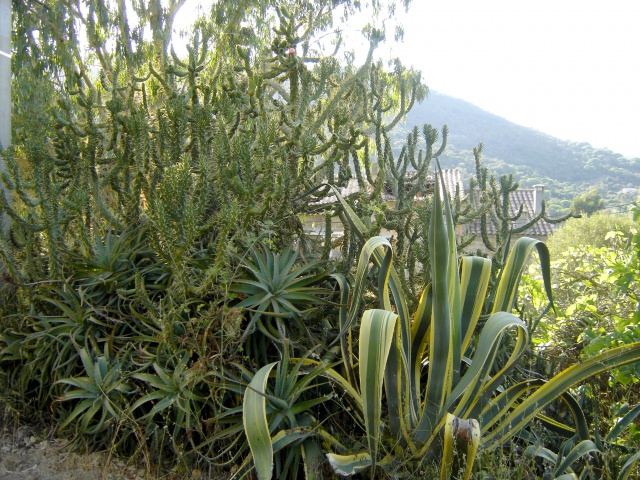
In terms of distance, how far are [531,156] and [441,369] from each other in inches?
1838

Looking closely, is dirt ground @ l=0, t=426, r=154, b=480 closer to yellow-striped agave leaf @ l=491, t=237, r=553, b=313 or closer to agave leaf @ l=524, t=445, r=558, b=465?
agave leaf @ l=524, t=445, r=558, b=465

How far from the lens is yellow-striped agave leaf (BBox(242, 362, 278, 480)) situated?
2064 mm

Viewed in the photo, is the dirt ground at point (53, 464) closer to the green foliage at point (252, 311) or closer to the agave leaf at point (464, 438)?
the green foliage at point (252, 311)

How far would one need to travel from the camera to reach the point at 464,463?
2.10 m

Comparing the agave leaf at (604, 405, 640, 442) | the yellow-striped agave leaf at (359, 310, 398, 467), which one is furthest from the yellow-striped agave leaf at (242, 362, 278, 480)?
the agave leaf at (604, 405, 640, 442)

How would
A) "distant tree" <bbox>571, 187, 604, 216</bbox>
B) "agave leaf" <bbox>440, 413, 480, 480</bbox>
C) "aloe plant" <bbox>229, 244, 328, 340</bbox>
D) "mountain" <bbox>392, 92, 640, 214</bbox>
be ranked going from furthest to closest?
"mountain" <bbox>392, 92, 640, 214</bbox> → "distant tree" <bbox>571, 187, 604, 216</bbox> → "aloe plant" <bbox>229, 244, 328, 340</bbox> → "agave leaf" <bbox>440, 413, 480, 480</bbox>

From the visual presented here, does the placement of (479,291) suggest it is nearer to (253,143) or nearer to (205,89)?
(253,143)

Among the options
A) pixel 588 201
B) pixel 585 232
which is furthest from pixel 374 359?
pixel 588 201

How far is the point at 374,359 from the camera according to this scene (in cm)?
213

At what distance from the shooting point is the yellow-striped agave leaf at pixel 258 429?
2064mm

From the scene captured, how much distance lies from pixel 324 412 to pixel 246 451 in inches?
17.2

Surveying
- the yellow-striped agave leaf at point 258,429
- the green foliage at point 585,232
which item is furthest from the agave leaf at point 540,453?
the green foliage at point 585,232

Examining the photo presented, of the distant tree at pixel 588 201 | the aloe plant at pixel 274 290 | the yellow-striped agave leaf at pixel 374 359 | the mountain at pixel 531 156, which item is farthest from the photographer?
the mountain at pixel 531 156

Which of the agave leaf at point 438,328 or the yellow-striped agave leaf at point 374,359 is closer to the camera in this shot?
the yellow-striped agave leaf at point 374,359
